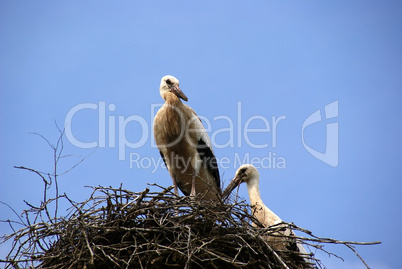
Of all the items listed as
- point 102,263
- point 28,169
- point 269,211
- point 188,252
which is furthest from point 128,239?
point 269,211

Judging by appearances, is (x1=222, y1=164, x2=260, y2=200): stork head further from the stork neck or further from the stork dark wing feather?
the stork dark wing feather

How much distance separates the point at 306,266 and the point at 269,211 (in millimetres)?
1042

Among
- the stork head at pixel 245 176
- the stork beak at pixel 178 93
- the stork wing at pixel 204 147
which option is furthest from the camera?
the stork head at pixel 245 176

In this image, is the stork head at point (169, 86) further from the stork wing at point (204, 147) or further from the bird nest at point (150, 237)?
the bird nest at point (150, 237)

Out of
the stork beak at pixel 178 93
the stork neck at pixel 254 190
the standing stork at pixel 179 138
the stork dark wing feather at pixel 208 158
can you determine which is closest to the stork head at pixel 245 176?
the stork neck at pixel 254 190

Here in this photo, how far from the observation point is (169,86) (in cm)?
573

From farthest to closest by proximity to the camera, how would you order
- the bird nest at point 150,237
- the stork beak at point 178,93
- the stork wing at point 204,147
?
the stork wing at point 204,147, the stork beak at point 178,93, the bird nest at point 150,237

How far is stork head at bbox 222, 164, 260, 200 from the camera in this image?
5828 mm

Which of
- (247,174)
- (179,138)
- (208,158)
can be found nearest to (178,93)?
(179,138)

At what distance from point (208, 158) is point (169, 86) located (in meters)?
0.76

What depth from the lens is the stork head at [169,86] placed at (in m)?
5.63

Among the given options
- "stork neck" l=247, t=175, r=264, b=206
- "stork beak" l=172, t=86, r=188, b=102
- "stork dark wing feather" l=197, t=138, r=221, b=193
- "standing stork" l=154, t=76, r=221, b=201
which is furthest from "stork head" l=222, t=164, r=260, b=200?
"stork beak" l=172, t=86, r=188, b=102

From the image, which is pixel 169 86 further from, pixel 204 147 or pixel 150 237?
pixel 150 237

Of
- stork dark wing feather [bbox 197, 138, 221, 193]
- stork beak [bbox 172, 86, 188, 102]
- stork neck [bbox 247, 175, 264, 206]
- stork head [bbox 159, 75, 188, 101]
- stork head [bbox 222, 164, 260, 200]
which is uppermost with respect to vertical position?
stork head [bbox 159, 75, 188, 101]
